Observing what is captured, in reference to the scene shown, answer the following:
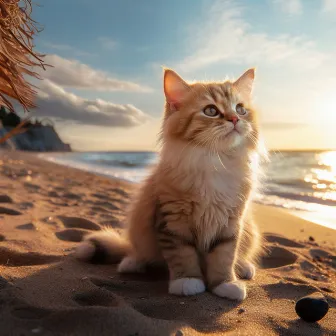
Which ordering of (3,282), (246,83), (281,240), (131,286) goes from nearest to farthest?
(3,282)
(131,286)
(246,83)
(281,240)

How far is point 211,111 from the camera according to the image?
2.04 meters

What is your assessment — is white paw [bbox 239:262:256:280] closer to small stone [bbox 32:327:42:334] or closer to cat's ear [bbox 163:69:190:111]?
cat's ear [bbox 163:69:190:111]

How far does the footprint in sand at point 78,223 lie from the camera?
3377 millimetres

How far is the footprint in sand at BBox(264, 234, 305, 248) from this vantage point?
3449 mm

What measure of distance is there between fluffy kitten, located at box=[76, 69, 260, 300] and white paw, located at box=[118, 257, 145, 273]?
0.34ft

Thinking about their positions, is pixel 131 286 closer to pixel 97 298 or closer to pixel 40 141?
pixel 97 298

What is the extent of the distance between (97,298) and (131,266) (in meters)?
0.61

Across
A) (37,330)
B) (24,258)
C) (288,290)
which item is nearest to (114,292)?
(37,330)

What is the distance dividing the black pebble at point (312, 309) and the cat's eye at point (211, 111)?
3.52 ft

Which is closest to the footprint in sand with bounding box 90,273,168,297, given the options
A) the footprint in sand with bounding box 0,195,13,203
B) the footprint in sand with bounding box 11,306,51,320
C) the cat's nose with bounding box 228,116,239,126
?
the footprint in sand with bounding box 11,306,51,320

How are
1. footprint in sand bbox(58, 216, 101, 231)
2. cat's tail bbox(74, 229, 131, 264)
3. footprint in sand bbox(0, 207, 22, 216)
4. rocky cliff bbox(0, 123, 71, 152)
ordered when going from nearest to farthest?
cat's tail bbox(74, 229, 131, 264) < footprint in sand bbox(0, 207, 22, 216) < footprint in sand bbox(58, 216, 101, 231) < rocky cliff bbox(0, 123, 71, 152)

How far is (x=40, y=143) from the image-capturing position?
43.6 m

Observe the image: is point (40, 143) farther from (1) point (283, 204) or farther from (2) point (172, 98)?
(2) point (172, 98)

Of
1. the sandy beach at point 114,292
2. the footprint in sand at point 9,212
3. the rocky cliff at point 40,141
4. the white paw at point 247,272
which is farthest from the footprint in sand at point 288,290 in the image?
the rocky cliff at point 40,141
